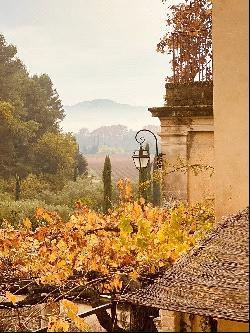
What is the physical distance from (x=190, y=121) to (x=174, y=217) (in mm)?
4710

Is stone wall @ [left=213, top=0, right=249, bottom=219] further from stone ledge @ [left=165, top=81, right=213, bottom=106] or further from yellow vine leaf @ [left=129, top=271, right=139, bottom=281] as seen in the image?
stone ledge @ [left=165, top=81, right=213, bottom=106]

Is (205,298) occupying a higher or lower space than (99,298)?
higher

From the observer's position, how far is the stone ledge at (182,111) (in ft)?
40.4

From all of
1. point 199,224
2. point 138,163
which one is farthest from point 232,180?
point 138,163

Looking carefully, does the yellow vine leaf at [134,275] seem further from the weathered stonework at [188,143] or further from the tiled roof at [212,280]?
the weathered stonework at [188,143]

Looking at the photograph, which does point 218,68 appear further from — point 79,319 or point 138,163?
point 138,163

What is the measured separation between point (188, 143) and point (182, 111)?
79 centimetres

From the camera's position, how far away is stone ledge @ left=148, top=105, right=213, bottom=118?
12312 mm

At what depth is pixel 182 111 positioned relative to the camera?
12469mm

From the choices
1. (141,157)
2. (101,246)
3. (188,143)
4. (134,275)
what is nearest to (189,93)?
(188,143)

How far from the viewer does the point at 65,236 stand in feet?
31.1

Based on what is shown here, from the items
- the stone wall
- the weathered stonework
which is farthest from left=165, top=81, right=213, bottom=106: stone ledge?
the stone wall

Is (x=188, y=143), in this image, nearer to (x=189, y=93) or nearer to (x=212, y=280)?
(x=189, y=93)

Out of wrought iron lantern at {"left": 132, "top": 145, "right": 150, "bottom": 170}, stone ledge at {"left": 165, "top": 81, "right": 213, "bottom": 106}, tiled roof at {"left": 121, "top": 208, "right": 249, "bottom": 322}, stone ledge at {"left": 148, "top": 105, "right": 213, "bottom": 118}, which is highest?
stone ledge at {"left": 165, "top": 81, "right": 213, "bottom": 106}
